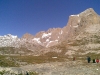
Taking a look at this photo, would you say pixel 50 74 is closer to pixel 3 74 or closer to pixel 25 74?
pixel 25 74

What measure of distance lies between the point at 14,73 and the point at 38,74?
6264mm

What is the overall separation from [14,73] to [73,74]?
15.0 meters

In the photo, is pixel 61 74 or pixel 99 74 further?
pixel 61 74

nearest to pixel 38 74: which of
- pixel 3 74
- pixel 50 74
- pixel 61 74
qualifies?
pixel 50 74

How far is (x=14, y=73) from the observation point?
44406mm

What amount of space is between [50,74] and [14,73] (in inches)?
366

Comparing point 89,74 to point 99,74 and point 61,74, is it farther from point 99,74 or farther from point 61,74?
point 61,74

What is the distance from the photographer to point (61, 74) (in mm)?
44656

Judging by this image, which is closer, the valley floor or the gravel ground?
the gravel ground

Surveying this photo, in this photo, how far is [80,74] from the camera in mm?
42875

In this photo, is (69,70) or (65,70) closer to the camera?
(69,70)

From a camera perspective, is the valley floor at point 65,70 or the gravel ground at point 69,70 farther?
the valley floor at point 65,70

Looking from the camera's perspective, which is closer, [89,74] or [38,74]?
[89,74]

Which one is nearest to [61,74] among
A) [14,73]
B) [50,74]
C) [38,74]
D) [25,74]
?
[50,74]
